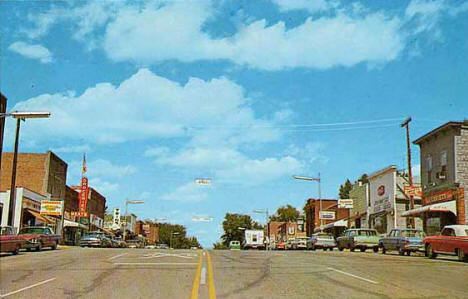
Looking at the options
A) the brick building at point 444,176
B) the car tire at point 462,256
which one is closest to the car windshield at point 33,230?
the car tire at point 462,256

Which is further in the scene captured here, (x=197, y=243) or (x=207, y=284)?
(x=197, y=243)

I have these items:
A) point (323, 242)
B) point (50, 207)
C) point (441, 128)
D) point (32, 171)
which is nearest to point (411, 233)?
point (441, 128)

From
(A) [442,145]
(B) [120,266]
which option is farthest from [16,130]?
(A) [442,145]

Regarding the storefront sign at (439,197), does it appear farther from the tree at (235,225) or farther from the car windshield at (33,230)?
the tree at (235,225)

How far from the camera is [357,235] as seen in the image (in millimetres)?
40156

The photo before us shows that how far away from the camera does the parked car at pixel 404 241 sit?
107 feet

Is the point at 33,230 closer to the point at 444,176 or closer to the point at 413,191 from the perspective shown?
the point at 413,191

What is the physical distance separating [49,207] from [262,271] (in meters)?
40.4

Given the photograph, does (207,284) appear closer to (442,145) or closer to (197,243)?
(442,145)

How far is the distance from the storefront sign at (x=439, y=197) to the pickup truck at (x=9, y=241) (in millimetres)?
27280

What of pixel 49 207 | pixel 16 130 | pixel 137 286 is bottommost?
pixel 137 286

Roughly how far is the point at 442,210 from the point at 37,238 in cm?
2578

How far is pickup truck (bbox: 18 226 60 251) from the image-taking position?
3460cm

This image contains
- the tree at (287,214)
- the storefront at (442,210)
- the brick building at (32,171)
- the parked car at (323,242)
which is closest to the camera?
the storefront at (442,210)
